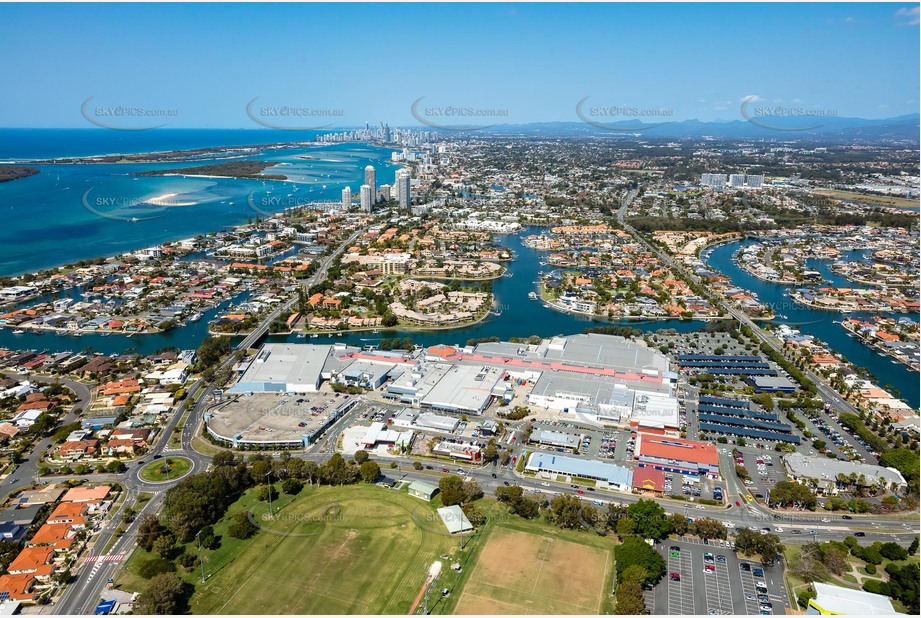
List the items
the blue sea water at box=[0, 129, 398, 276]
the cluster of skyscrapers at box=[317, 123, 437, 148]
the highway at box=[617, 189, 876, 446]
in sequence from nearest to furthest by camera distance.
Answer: the highway at box=[617, 189, 876, 446], the blue sea water at box=[0, 129, 398, 276], the cluster of skyscrapers at box=[317, 123, 437, 148]

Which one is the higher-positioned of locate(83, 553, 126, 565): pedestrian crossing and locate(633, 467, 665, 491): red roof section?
locate(633, 467, 665, 491): red roof section

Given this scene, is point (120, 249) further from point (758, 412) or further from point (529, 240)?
point (758, 412)

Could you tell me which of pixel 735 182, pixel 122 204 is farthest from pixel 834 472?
pixel 735 182

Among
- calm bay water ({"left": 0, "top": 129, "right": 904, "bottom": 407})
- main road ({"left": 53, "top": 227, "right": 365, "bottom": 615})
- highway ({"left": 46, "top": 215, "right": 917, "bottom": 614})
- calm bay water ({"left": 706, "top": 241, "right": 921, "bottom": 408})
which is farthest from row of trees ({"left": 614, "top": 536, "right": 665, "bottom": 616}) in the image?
calm bay water ({"left": 0, "top": 129, "right": 904, "bottom": 407})

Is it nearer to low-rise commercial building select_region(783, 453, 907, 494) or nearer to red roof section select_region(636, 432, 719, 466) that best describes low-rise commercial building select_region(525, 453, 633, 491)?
red roof section select_region(636, 432, 719, 466)

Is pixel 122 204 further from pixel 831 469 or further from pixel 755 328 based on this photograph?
pixel 831 469

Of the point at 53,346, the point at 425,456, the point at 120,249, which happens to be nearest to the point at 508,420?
the point at 425,456
